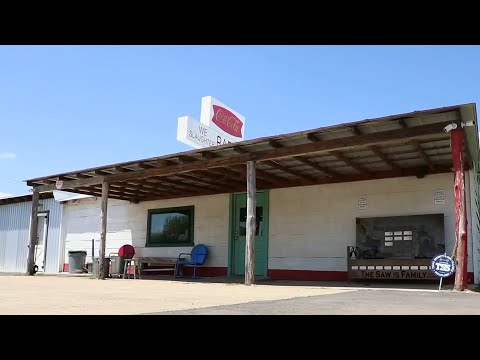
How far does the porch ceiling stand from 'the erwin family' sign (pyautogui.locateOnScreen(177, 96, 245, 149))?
534cm

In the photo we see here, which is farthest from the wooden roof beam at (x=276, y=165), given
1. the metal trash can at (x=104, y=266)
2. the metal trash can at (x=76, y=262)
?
the metal trash can at (x=76, y=262)

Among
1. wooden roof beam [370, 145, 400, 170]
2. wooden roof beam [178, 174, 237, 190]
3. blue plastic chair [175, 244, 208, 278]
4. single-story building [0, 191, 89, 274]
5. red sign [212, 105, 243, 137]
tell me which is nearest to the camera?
wooden roof beam [370, 145, 400, 170]

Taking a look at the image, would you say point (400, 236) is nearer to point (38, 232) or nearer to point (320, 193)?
point (320, 193)

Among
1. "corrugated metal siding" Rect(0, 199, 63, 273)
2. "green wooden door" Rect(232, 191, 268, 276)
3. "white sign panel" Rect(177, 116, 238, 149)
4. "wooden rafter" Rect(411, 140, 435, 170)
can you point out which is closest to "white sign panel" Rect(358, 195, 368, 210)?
"wooden rafter" Rect(411, 140, 435, 170)

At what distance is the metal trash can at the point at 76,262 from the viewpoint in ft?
54.5

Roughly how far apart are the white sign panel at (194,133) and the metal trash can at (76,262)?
637 cm

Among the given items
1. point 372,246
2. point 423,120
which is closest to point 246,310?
point 423,120

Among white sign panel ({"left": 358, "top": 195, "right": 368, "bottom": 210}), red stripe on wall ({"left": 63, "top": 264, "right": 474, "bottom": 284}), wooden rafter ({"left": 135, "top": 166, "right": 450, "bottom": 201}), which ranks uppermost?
wooden rafter ({"left": 135, "top": 166, "right": 450, "bottom": 201})

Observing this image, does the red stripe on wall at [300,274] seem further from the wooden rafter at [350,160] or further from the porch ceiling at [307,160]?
the wooden rafter at [350,160]

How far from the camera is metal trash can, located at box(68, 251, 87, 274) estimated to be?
655 inches

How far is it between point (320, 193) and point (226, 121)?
12.4 metres

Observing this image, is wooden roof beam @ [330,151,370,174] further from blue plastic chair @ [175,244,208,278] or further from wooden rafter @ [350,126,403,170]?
blue plastic chair @ [175,244,208,278]
